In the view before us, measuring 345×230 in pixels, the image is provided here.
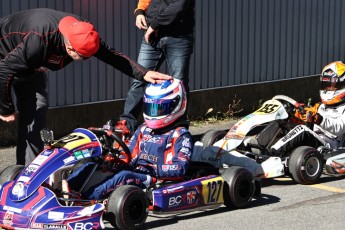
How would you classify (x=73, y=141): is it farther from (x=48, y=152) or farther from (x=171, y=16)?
(x=171, y=16)

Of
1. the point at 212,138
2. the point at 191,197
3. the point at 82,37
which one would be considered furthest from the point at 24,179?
the point at 212,138

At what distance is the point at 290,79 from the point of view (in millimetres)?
12180

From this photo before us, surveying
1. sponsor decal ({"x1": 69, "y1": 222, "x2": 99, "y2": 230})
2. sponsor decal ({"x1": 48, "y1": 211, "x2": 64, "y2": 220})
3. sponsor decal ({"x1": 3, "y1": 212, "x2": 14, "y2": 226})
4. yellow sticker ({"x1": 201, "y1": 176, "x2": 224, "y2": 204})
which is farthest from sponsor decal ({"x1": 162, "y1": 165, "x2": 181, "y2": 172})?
sponsor decal ({"x1": 3, "y1": 212, "x2": 14, "y2": 226})

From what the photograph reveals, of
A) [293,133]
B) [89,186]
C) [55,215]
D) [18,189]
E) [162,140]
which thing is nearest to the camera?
[55,215]

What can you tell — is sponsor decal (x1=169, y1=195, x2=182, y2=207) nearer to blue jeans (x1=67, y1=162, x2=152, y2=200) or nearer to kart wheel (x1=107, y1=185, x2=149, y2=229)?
kart wheel (x1=107, y1=185, x2=149, y2=229)

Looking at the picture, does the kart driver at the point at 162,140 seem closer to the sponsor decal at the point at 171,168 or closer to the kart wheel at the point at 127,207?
the sponsor decal at the point at 171,168

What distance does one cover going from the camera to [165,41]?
27.4ft

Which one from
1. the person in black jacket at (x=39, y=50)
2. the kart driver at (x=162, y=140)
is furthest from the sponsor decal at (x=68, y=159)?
the person in black jacket at (x=39, y=50)

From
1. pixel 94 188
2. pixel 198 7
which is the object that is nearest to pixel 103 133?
pixel 94 188

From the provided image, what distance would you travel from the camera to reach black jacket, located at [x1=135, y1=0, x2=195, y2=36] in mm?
8141

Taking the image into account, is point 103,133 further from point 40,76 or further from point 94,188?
point 40,76

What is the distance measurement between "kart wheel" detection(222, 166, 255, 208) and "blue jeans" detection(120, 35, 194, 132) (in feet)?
5.34

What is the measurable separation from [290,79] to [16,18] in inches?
239

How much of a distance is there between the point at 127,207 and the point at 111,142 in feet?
2.40
